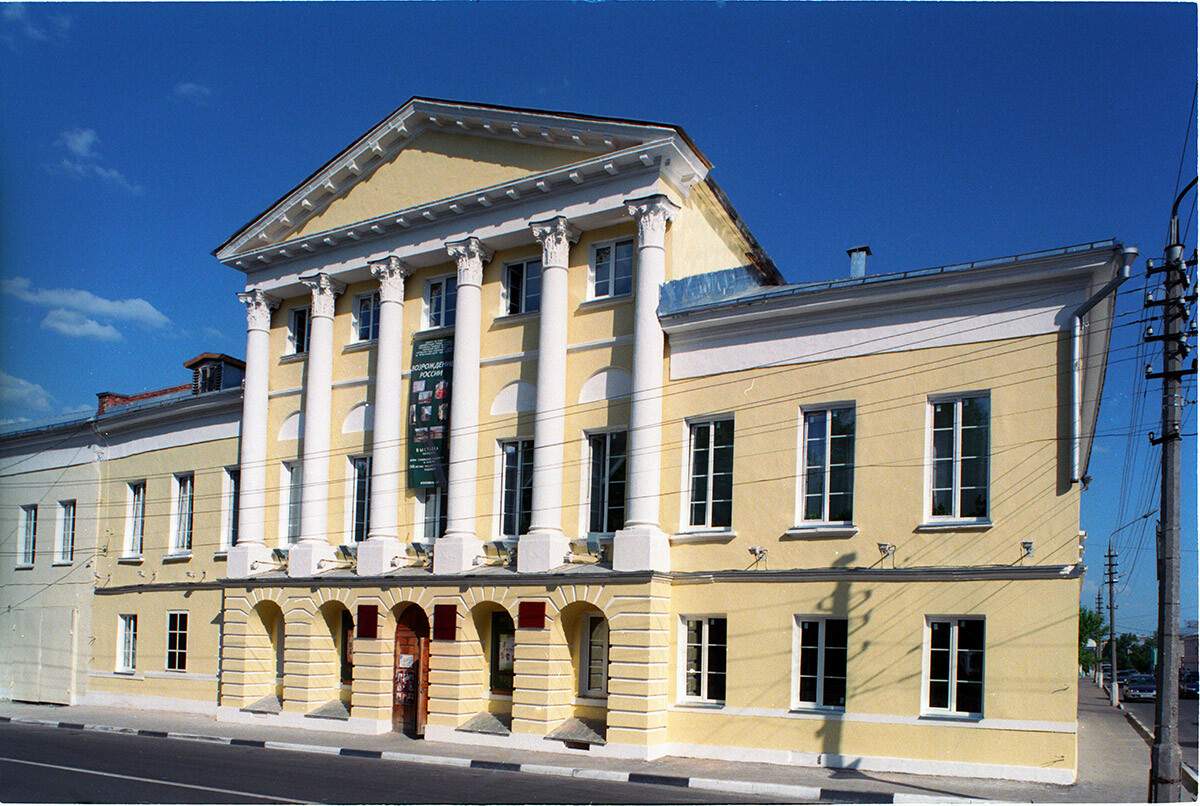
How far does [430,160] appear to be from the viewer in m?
25.4

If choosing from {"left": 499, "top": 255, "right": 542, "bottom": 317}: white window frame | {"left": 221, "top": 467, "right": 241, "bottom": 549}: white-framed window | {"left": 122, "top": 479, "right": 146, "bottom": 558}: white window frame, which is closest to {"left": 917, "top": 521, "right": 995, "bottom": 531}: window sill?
{"left": 499, "top": 255, "right": 542, "bottom": 317}: white window frame

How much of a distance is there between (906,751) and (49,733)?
19.1 m

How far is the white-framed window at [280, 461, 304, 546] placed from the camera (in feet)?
90.1

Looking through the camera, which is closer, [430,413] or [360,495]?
[430,413]

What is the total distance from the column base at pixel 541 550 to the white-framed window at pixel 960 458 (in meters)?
7.35

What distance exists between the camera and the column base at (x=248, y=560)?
2727 cm

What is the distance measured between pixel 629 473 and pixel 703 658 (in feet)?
12.3

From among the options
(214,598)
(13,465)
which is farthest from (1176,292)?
(13,465)

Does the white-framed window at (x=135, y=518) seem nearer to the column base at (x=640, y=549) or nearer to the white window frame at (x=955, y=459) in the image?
the column base at (x=640, y=549)

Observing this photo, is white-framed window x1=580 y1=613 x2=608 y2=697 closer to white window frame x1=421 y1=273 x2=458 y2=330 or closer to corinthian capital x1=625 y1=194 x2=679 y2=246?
corinthian capital x1=625 y1=194 x2=679 y2=246

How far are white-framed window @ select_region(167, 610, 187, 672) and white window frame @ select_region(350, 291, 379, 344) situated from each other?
937cm

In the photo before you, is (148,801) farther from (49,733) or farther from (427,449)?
(49,733)

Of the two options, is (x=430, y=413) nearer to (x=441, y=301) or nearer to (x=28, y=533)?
(x=441, y=301)

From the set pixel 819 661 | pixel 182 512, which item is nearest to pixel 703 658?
pixel 819 661
